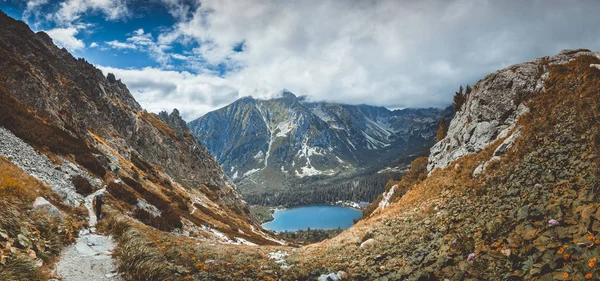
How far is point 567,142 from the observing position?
47.5 feet

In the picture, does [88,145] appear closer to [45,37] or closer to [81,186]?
[81,186]

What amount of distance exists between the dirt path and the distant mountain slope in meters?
8.70

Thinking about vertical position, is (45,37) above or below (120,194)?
above

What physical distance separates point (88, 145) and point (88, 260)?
124ft

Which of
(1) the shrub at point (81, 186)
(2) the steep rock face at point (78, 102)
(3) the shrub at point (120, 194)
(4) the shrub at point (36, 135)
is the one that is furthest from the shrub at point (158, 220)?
(2) the steep rock face at point (78, 102)

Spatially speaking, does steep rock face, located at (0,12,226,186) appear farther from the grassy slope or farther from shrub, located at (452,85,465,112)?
shrub, located at (452,85,465,112)

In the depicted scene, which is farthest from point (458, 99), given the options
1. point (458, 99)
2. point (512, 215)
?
point (512, 215)

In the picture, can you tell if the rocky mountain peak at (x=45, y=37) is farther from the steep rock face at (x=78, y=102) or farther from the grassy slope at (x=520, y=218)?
the grassy slope at (x=520, y=218)

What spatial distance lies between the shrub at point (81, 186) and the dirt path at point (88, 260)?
10117 mm

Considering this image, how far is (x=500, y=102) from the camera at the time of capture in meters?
26.7

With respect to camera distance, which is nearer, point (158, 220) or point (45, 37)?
point (158, 220)

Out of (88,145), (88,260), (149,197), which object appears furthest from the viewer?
(88,145)

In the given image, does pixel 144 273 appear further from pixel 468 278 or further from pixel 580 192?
pixel 580 192

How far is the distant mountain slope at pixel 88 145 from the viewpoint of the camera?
81.1ft
